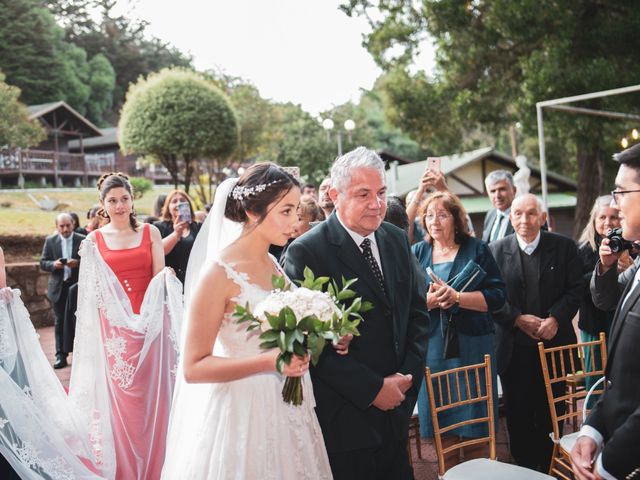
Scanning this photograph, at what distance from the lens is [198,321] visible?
7.38 feet

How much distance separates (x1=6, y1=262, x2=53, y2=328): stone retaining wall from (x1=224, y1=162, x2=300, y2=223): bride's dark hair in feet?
32.3

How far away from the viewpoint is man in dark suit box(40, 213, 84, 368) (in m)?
7.94

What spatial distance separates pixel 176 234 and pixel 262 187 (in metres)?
3.23

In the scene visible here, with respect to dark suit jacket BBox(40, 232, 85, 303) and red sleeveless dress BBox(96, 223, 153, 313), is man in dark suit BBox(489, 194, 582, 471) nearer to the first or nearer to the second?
red sleeveless dress BBox(96, 223, 153, 313)

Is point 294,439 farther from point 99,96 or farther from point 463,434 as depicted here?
point 99,96

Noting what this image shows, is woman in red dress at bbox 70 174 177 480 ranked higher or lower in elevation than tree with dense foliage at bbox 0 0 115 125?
lower

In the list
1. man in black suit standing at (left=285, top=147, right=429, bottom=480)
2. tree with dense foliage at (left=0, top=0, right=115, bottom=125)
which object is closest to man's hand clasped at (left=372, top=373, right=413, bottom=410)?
man in black suit standing at (left=285, top=147, right=429, bottom=480)

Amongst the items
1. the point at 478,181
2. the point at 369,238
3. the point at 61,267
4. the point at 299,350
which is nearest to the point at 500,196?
the point at 369,238

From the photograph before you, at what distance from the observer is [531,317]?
13.3ft

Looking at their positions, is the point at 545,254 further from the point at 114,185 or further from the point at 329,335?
the point at 114,185

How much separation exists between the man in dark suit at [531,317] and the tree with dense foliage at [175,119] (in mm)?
15239

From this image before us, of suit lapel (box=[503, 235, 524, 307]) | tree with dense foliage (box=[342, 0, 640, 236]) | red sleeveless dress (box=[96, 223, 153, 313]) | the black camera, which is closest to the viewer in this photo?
the black camera

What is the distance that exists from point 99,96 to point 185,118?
8.19 m

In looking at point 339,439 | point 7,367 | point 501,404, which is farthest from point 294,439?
point 501,404
